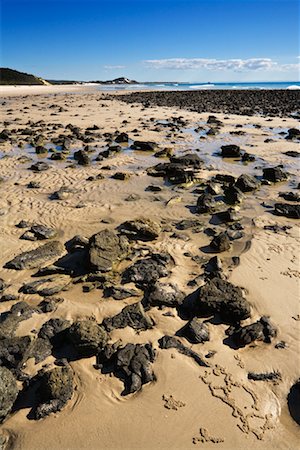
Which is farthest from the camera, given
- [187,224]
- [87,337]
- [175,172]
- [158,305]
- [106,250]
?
[175,172]

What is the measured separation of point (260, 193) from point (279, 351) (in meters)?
8.39

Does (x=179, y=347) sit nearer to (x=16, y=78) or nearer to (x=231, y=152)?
(x=231, y=152)

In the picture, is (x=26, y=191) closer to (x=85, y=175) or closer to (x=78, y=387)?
(x=85, y=175)

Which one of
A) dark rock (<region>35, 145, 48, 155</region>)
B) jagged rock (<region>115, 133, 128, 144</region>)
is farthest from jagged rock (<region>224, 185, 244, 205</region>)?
jagged rock (<region>115, 133, 128, 144</region>)

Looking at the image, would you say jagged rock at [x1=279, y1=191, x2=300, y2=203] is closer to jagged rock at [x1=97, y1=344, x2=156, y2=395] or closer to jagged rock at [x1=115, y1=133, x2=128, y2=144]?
jagged rock at [x1=97, y1=344, x2=156, y2=395]

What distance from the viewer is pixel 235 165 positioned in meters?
17.8

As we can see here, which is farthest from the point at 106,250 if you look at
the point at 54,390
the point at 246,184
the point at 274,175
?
the point at 274,175

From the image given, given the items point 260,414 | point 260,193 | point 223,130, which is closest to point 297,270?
point 260,414

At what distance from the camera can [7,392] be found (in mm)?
5016

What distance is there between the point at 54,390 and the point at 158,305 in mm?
2690

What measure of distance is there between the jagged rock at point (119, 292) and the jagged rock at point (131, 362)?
4.59 feet

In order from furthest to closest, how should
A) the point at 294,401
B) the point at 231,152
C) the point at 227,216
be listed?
1. the point at 231,152
2. the point at 227,216
3. the point at 294,401

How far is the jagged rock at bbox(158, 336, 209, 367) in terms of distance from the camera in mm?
5968

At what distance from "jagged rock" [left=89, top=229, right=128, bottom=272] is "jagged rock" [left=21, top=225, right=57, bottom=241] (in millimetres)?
1941
